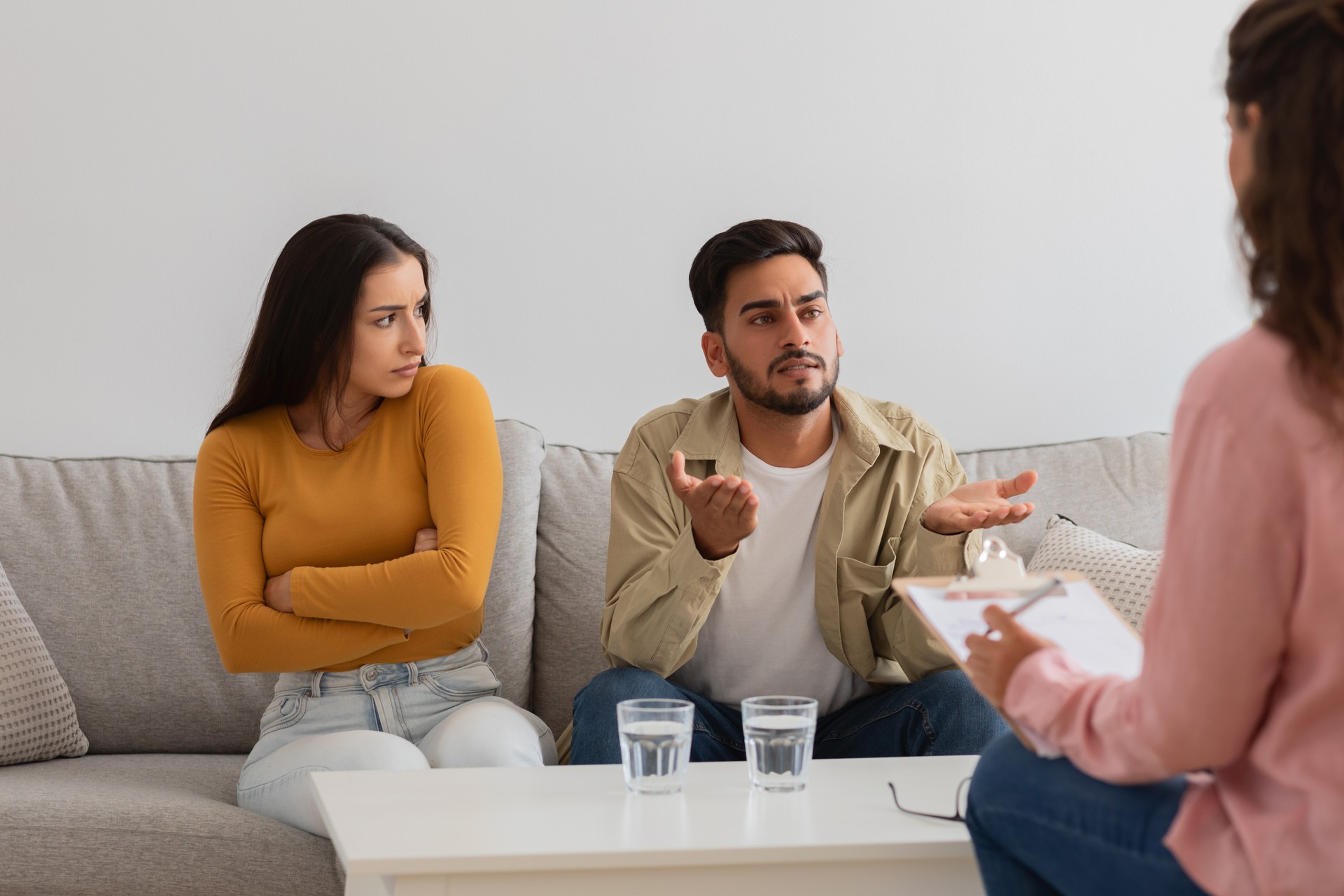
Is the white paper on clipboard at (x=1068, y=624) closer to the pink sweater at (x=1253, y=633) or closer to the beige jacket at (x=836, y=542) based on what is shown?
the pink sweater at (x=1253, y=633)

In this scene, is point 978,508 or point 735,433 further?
point 735,433

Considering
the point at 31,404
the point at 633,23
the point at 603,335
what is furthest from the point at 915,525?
the point at 31,404

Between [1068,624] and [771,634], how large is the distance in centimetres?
78

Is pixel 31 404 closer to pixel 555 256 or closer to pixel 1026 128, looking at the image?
pixel 555 256

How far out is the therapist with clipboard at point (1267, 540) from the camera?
2.31ft

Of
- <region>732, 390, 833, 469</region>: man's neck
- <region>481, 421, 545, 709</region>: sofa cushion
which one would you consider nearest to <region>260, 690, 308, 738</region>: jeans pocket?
<region>481, 421, 545, 709</region>: sofa cushion

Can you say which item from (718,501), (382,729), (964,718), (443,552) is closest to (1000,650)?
(718,501)

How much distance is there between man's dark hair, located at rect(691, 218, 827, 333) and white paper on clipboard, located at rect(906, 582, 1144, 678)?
3.00ft

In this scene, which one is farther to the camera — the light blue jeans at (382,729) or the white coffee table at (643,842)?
the light blue jeans at (382,729)

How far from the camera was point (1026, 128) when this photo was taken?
2.42m

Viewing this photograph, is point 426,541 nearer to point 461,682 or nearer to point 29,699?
point 461,682

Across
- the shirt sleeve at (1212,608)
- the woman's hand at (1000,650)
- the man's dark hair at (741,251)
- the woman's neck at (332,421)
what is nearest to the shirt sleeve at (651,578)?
the man's dark hair at (741,251)

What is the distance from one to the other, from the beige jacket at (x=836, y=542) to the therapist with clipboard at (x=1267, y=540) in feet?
2.68

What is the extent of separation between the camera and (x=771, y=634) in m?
1.77
